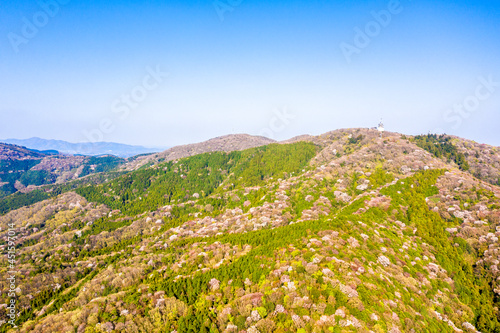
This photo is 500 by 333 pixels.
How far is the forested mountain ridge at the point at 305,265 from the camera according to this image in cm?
3856

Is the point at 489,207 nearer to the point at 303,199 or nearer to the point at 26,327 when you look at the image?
the point at 303,199

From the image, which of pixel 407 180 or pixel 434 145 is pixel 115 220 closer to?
pixel 407 180

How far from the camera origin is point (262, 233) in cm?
8281

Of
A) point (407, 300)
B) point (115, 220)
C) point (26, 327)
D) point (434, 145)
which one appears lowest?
point (115, 220)

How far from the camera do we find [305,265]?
47594 millimetres

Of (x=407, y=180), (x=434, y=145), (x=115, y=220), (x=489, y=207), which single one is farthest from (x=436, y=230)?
(x=115, y=220)

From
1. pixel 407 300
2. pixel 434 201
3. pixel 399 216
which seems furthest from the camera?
pixel 434 201

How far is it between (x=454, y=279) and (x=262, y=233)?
58.2 metres

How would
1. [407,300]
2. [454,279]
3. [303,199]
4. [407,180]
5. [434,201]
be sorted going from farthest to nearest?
[303,199], [407,180], [434,201], [454,279], [407,300]

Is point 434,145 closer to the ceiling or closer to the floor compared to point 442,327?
closer to the ceiling

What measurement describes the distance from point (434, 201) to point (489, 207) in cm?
1628

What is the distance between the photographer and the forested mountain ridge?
1518 inches

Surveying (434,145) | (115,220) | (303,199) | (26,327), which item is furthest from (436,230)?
(115,220)

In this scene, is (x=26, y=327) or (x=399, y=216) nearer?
(x=26, y=327)
